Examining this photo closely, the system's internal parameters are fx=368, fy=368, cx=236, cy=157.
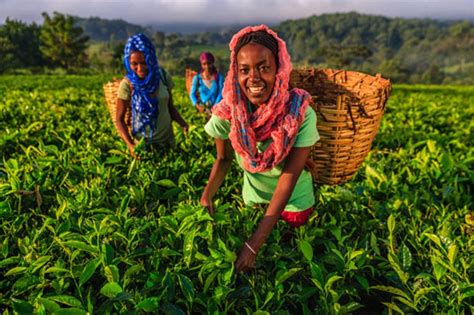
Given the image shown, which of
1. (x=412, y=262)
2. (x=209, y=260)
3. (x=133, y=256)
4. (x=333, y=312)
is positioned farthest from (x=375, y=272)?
(x=133, y=256)

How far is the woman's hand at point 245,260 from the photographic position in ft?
5.79

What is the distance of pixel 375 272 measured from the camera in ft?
6.88

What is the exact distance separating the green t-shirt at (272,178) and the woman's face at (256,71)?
25 centimetres

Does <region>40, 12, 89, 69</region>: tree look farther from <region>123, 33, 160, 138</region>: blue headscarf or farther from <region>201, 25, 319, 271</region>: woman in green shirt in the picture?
<region>201, 25, 319, 271</region>: woman in green shirt

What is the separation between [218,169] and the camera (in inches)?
86.4

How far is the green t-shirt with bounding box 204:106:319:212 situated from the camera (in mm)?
1874

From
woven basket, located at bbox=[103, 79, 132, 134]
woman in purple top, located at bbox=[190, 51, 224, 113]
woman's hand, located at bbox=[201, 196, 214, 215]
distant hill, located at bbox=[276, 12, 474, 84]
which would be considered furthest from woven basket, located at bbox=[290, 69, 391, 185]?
distant hill, located at bbox=[276, 12, 474, 84]

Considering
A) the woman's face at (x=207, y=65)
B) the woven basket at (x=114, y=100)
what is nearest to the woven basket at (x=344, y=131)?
the woven basket at (x=114, y=100)

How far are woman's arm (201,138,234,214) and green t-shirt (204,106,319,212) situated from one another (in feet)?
0.23

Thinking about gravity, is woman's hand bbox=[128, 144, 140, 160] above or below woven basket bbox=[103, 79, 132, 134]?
below

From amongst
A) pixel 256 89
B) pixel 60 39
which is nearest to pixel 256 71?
pixel 256 89

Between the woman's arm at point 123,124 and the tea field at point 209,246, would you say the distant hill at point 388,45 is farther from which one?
the tea field at point 209,246

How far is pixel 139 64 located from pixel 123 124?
0.54m

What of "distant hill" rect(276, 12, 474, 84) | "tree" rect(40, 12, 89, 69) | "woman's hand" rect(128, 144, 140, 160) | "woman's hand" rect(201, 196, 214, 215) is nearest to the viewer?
"woman's hand" rect(201, 196, 214, 215)
